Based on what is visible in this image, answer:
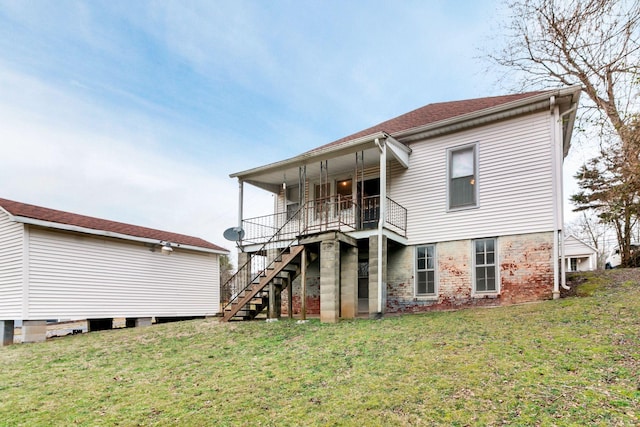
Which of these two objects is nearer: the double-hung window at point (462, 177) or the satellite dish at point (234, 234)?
the double-hung window at point (462, 177)

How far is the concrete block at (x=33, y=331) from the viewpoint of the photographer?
11672 millimetres

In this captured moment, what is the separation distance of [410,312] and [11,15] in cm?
1594

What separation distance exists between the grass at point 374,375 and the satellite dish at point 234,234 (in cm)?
470

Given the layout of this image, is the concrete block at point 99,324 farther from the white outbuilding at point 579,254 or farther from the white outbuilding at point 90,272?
the white outbuilding at point 579,254

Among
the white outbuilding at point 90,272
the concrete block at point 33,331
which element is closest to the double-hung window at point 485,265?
the white outbuilding at point 90,272

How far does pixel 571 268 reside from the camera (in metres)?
27.5

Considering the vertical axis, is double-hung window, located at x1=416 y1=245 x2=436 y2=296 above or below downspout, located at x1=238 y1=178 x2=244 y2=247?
below

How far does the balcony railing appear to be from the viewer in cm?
1210

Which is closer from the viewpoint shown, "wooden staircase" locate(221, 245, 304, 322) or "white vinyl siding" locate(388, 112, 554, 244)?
"white vinyl siding" locate(388, 112, 554, 244)

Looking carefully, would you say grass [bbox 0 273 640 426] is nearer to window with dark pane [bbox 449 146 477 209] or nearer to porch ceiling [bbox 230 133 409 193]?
window with dark pane [bbox 449 146 477 209]

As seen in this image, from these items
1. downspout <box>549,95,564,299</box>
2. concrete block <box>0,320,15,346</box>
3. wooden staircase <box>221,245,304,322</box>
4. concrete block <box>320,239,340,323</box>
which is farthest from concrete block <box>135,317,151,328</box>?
downspout <box>549,95,564,299</box>

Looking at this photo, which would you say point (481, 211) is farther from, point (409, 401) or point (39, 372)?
point (39, 372)

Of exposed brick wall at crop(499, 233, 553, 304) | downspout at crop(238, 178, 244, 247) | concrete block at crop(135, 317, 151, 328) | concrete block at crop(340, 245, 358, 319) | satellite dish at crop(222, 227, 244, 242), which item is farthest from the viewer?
concrete block at crop(135, 317, 151, 328)

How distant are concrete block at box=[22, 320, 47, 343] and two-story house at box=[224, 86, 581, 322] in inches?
233
